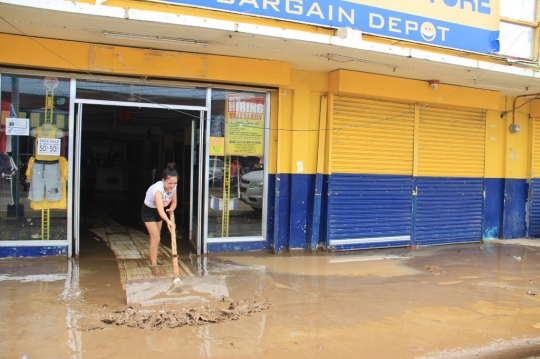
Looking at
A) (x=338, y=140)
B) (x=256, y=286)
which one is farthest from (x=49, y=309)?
(x=338, y=140)

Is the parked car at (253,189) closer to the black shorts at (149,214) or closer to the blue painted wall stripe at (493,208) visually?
the black shorts at (149,214)

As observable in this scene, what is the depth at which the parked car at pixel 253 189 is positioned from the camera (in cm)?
765

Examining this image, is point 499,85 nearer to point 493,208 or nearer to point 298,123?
point 493,208

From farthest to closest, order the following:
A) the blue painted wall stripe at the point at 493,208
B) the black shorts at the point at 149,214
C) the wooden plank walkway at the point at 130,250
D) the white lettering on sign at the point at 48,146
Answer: the blue painted wall stripe at the point at 493,208 → the white lettering on sign at the point at 48,146 → the wooden plank walkway at the point at 130,250 → the black shorts at the point at 149,214

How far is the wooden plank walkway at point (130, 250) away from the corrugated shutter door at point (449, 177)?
15.8ft

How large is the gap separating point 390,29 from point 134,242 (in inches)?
222

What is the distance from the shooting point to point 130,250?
7.43 m

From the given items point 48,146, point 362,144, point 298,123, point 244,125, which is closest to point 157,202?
point 48,146

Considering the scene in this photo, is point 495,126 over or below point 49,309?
over

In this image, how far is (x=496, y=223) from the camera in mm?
9766

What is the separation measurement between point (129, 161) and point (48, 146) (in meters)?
12.3

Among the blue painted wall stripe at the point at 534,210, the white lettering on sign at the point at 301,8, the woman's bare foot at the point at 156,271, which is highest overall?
the white lettering on sign at the point at 301,8

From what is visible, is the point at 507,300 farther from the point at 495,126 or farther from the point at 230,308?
the point at 495,126

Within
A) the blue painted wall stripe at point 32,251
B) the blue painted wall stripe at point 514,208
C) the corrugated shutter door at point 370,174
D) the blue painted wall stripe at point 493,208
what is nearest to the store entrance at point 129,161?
the blue painted wall stripe at point 32,251
